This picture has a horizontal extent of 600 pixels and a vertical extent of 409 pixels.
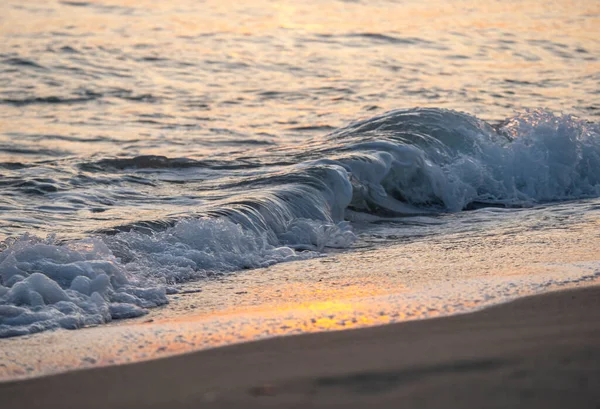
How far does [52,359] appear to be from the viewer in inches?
130

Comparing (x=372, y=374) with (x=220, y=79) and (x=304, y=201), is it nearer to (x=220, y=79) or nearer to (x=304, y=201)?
(x=304, y=201)

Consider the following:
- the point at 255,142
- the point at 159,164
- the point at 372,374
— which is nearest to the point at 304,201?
the point at 159,164

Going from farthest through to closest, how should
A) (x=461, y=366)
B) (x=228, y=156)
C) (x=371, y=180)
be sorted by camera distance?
(x=228, y=156) < (x=371, y=180) < (x=461, y=366)

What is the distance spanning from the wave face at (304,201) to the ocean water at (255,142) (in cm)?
2

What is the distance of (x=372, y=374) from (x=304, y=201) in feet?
11.9

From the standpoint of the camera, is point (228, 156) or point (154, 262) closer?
point (154, 262)

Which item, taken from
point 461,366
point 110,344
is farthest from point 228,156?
point 461,366

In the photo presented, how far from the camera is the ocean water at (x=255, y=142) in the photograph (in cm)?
503

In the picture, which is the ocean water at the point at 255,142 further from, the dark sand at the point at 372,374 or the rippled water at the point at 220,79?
the dark sand at the point at 372,374

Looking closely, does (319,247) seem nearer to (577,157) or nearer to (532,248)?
(532,248)

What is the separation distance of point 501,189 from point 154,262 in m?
3.85

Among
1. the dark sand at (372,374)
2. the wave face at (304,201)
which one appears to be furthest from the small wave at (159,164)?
the dark sand at (372,374)

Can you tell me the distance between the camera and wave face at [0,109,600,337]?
425cm

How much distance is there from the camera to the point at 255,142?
30.3 feet
